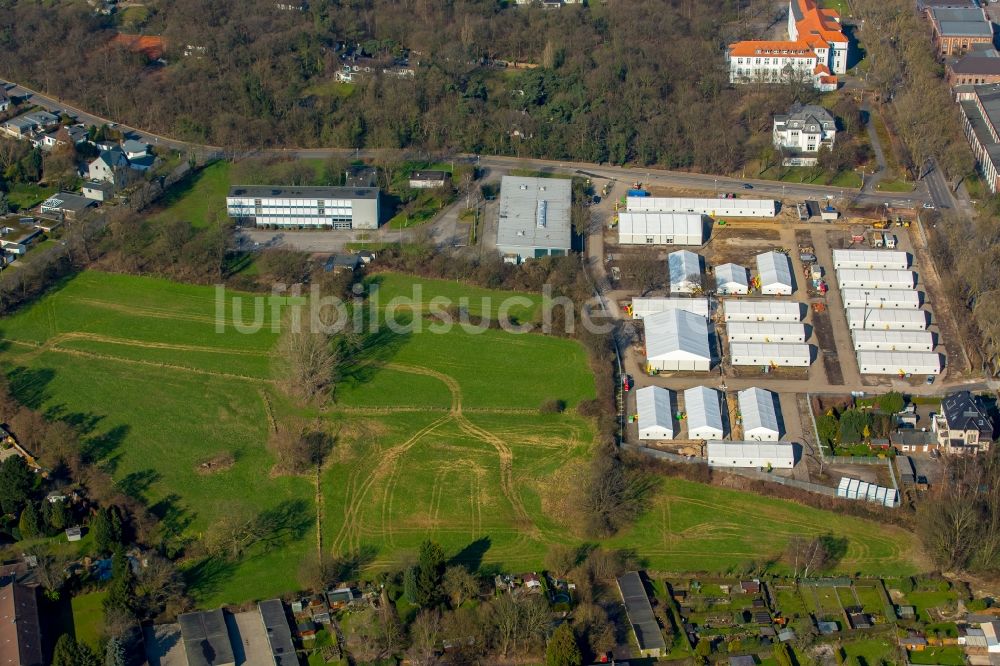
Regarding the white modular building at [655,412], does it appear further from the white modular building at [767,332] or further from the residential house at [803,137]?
the residential house at [803,137]

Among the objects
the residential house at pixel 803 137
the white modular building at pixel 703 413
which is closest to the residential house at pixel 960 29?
the residential house at pixel 803 137

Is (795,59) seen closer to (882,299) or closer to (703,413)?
(882,299)

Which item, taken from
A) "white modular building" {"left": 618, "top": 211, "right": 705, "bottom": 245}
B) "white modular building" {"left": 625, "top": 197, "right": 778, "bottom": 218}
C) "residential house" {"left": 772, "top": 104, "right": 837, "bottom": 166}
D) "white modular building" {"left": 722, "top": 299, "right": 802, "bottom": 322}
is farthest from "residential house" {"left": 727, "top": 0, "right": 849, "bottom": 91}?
"white modular building" {"left": 722, "top": 299, "right": 802, "bottom": 322}

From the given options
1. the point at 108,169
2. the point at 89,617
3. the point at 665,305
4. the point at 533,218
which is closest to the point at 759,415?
the point at 665,305

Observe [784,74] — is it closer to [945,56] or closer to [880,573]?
[945,56]

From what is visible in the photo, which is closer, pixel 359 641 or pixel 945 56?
pixel 359 641

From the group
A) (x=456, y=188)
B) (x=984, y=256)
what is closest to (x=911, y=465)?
(x=984, y=256)

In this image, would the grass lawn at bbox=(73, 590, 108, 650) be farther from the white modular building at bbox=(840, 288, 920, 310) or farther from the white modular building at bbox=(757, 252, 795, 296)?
the white modular building at bbox=(840, 288, 920, 310)
